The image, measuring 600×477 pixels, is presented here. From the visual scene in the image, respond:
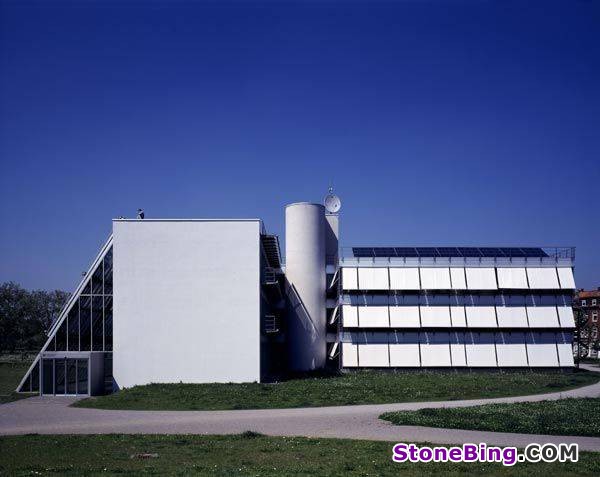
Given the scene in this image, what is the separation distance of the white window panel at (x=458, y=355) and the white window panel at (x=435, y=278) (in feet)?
17.2

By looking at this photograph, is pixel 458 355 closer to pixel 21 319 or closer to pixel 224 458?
pixel 224 458

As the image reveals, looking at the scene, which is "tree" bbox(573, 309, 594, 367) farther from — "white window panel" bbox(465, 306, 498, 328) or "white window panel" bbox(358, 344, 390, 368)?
"white window panel" bbox(358, 344, 390, 368)

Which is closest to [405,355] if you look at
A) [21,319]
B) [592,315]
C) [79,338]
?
[79,338]

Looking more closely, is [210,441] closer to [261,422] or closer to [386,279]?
[261,422]

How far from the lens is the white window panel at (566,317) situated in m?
53.6

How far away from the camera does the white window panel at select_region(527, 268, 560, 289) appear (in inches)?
2155

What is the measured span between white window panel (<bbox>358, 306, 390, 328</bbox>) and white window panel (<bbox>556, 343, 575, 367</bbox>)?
15.2 metres

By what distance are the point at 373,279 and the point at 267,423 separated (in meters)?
30.2

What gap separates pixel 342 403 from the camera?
33875mm

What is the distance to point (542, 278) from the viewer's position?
55.2m

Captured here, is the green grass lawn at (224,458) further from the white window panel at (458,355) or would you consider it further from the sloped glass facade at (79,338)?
the white window panel at (458,355)

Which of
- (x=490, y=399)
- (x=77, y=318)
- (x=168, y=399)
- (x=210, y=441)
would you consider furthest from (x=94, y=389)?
(x=490, y=399)

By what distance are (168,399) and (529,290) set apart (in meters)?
34.7

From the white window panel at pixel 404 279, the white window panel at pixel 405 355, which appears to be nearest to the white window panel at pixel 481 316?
the white window panel at pixel 404 279
